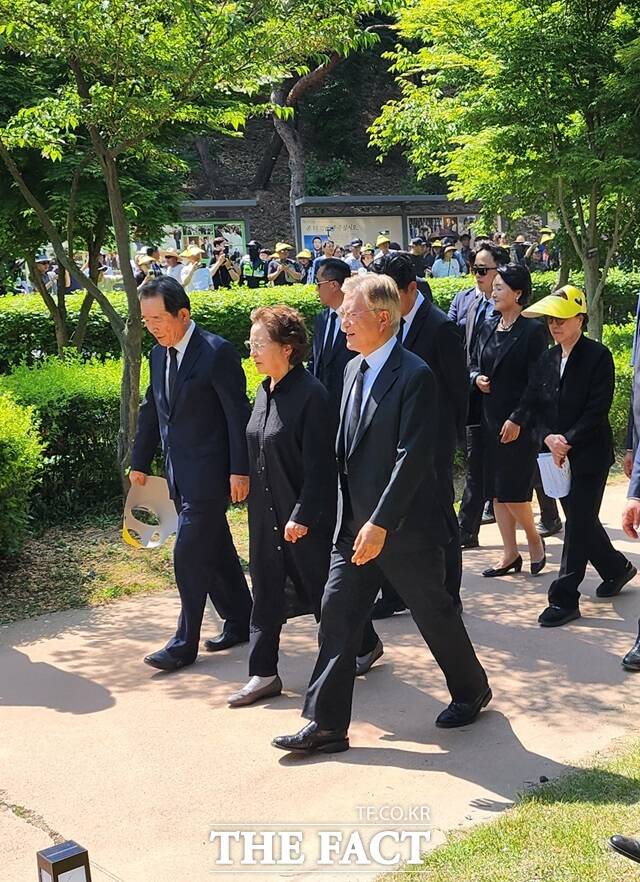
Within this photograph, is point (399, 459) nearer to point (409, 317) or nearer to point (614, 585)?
point (409, 317)

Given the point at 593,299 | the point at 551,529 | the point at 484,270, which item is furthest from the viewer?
the point at 593,299

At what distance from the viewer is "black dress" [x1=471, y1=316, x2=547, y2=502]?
6.68m

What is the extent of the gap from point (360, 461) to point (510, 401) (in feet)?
8.92

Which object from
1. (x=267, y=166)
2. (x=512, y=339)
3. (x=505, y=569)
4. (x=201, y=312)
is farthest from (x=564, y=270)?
(x=267, y=166)

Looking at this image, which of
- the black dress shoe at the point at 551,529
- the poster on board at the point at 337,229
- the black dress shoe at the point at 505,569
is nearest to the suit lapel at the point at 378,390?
the black dress shoe at the point at 505,569

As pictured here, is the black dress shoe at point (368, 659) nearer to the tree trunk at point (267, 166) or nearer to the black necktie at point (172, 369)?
the black necktie at point (172, 369)

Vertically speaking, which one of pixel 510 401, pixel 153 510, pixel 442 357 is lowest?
pixel 153 510

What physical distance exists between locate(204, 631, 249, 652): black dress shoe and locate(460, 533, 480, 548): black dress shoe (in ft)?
7.42

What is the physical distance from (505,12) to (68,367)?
19.3ft

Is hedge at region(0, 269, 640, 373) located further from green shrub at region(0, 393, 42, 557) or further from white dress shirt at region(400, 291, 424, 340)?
white dress shirt at region(400, 291, 424, 340)

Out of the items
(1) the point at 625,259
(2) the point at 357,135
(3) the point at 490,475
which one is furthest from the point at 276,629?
(2) the point at 357,135

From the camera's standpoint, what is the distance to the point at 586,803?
383 cm

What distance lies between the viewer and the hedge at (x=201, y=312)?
13.5 metres

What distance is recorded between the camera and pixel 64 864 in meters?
2.66
